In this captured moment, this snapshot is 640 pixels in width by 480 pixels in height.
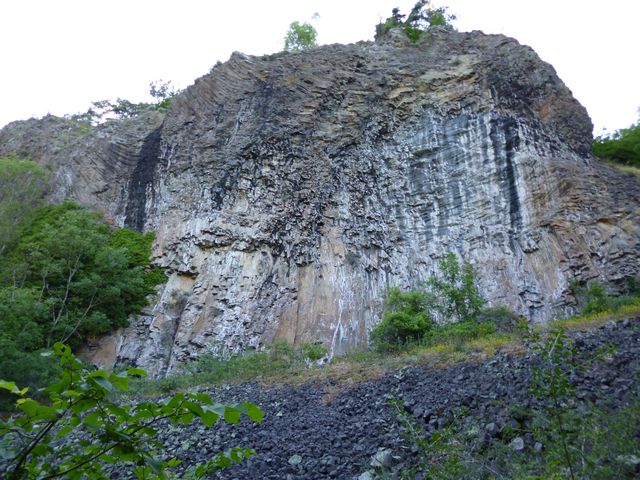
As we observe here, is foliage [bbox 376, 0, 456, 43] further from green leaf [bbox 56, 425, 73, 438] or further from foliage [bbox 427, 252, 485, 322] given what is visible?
green leaf [bbox 56, 425, 73, 438]

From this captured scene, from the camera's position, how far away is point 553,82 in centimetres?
2156

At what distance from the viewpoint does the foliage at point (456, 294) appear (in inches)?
622

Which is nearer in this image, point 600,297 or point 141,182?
point 600,297

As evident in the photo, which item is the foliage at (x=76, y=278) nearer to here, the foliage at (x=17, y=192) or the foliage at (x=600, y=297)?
the foliage at (x=17, y=192)

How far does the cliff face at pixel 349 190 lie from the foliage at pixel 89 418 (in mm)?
15798

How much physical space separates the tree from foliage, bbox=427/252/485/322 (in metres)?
22.5

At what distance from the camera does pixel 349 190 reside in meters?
20.8

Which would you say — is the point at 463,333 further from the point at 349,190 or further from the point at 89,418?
the point at 89,418

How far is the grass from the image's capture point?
10.9 metres

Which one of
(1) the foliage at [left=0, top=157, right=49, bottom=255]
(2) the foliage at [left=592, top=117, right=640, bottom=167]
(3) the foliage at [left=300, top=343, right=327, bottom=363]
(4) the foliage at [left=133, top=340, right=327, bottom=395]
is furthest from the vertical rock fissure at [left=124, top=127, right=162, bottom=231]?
(2) the foliage at [left=592, top=117, right=640, bottom=167]

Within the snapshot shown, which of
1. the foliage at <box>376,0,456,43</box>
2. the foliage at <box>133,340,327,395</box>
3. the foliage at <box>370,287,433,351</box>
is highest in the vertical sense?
the foliage at <box>376,0,456,43</box>

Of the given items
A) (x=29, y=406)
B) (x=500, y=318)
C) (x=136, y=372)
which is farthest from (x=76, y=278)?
(x=136, y=372)

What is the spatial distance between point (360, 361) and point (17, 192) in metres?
16.5

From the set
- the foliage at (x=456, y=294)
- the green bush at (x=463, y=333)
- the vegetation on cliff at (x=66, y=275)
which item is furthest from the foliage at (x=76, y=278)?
the green bush at (x=463, y=333)
